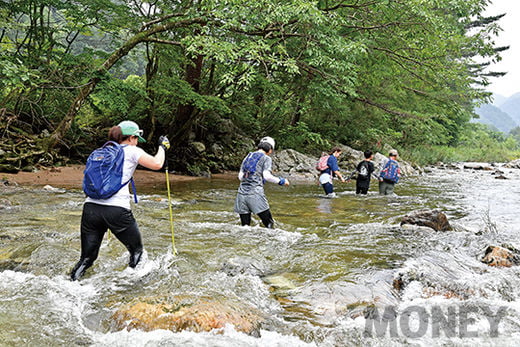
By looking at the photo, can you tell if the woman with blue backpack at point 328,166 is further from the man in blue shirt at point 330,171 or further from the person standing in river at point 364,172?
the person standing in river at point 364,172

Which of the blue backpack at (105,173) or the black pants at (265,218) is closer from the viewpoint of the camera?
the blue backpack at (105,173)

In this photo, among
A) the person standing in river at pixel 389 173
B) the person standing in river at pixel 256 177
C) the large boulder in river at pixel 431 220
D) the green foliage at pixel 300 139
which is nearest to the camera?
the person standing in river at pixel 256 177

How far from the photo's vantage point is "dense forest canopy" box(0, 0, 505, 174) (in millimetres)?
11500

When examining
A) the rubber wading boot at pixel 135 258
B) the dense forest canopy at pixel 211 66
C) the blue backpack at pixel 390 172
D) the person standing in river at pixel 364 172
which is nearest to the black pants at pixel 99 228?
the rubber wading boot at pixel 135 258

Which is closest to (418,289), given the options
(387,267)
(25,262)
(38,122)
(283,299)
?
(387,267)

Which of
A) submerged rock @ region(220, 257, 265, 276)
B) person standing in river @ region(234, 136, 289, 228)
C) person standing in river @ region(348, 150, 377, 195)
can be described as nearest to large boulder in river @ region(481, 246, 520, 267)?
submerged rock @ region(220, 257, 265, 276)

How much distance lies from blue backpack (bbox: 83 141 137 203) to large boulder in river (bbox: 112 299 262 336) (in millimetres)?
1244

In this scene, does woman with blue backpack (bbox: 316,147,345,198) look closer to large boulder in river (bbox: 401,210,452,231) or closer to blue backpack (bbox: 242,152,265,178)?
large boulder in river (bbox: 401,210,452,231)

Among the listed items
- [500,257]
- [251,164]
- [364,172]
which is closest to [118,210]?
[251,164]

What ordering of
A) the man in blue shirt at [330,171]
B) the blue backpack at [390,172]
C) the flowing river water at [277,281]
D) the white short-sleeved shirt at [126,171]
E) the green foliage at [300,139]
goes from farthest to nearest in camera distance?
the green foliage at [300,139] < the blue backpack at [390,172] < the man in blue shirt at [330,171] < the white short-sleeved shirt at [126,171] < the flowing river water at [277,281]

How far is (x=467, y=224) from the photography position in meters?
9.08

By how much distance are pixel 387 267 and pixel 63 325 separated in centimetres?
405

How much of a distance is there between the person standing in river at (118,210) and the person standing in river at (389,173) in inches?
378

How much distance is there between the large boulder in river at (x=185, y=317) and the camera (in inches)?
141
